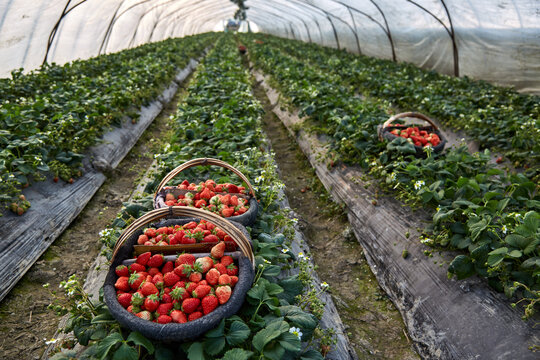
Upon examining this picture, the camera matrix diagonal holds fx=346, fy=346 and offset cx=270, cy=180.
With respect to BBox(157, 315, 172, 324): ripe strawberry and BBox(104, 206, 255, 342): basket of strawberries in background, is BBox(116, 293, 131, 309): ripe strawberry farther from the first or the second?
BBox(157, 315, 172, 324): ripe strawberry

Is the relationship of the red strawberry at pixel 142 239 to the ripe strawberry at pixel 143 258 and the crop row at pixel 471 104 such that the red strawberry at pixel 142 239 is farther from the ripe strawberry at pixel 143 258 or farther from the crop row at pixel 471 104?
the crop row at pixel 471 104

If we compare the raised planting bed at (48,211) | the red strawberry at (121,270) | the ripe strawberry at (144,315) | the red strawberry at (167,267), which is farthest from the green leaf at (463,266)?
the raised planting bed at (48,211)

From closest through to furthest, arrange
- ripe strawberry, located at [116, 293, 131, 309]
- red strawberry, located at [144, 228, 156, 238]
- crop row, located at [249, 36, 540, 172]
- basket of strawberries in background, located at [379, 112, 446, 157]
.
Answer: ripe strawberry, located at [116, 293, 131, 309]
red strawberry, located at [144, 228, 156, 238]
basket of strawberries in background, located at [379, 112, 446, 157]
crop row, located at [249, 36, 540, 172]

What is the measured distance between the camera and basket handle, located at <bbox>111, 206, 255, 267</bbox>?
6.03 feet

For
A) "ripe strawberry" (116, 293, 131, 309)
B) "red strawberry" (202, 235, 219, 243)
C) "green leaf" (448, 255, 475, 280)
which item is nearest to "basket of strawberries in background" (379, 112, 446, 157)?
"green leaf" (448, 255, 475, 280)

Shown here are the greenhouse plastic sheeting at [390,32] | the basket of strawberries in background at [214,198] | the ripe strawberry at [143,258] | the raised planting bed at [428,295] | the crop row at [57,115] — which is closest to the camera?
the ripe strawberry at [143,258]

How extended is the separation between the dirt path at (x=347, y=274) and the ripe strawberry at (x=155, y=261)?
1.29 m

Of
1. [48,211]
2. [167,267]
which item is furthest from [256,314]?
[48,211]

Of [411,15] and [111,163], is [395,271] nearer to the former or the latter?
[111,163]

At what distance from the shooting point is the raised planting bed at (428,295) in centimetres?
203

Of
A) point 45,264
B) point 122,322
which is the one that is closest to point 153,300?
point 122,322

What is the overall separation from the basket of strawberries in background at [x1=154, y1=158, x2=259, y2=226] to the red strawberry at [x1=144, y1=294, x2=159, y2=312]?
31.1 inches

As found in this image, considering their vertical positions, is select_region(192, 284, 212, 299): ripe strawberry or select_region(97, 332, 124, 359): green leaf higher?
select_region(192, 284, 212, 299): ripe strawberry

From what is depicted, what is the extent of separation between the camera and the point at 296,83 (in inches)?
269
